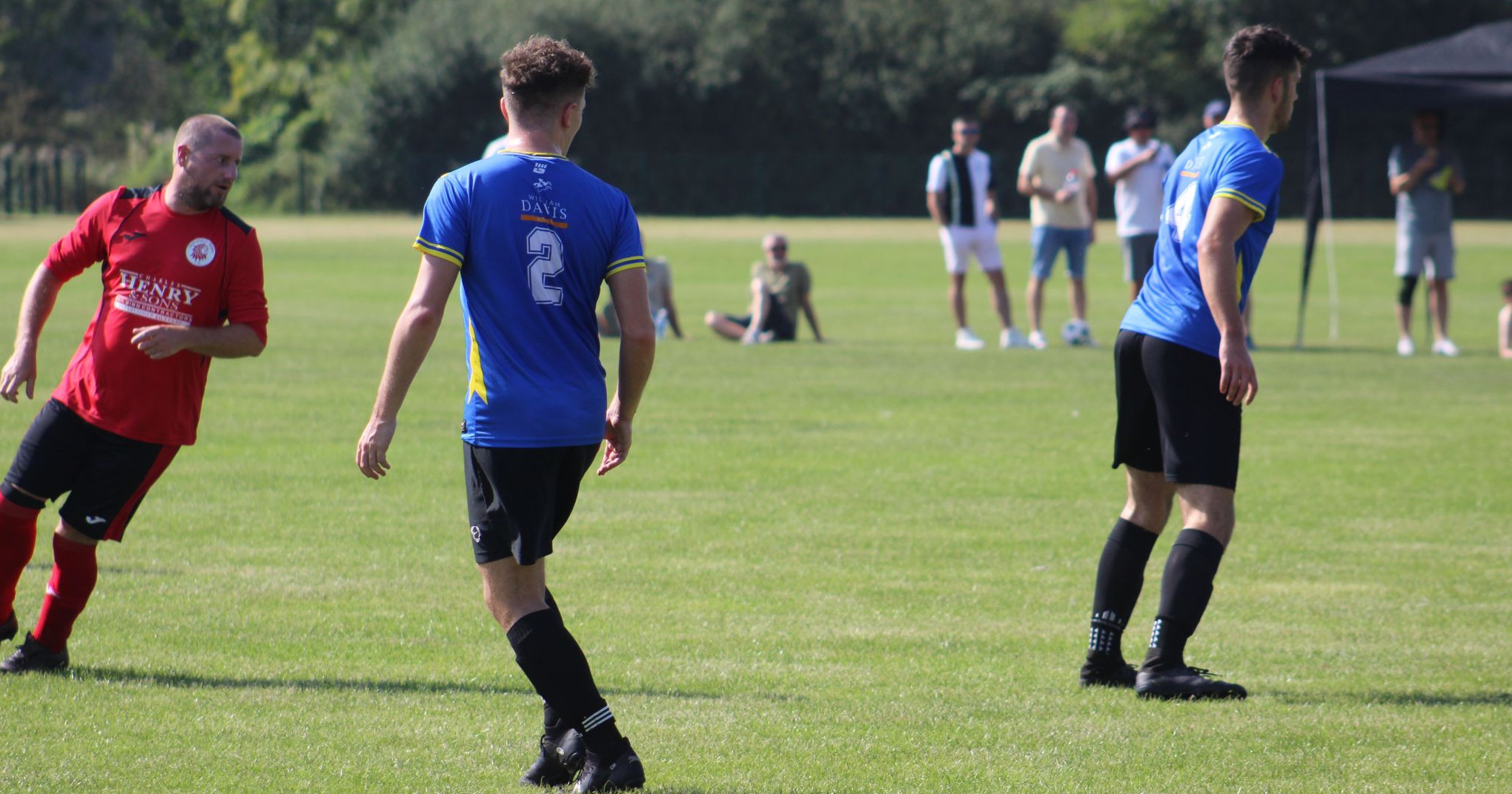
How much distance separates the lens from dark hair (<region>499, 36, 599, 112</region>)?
4141 mm

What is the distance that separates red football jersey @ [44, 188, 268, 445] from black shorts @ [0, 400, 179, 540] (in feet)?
0.18

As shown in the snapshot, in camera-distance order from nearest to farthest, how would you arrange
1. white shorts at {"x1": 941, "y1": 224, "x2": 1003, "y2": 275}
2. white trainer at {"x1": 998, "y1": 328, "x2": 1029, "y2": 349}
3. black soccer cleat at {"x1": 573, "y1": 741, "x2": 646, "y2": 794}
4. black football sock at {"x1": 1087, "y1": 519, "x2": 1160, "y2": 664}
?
1. black soccer cleat at {"x1": 573, "y1": 741, "x2": 646, "y2": 794}
2. black football sock at {"x1": 1087, "y1": 519, "x2": 1160, "y2": 664}
3. white shorts at {"x1": 941, "y1": 224, "x2": 1003, "y2": 275}
4. white trainer at {"x1": 998, "y1": 328, "x2": 1029, "y2": 349}

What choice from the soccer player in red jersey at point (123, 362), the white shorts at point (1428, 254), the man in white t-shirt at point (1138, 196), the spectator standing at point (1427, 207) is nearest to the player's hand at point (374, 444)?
the soccer player in red jersey at point (123, 362)

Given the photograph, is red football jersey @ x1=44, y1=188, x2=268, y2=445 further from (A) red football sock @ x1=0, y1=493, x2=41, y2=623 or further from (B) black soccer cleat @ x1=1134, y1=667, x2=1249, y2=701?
(B) black soccer cleat @ x1=1134, y1=667, x2=1249, y2=701

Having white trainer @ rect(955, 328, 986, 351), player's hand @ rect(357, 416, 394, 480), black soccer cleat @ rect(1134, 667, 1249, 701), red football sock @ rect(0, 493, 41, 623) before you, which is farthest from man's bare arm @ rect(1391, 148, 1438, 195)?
player's hand @ rect(357, 416, 394, 480)

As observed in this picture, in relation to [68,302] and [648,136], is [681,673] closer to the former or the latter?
[68,302]

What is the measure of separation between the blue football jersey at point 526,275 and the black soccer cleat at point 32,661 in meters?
2.11

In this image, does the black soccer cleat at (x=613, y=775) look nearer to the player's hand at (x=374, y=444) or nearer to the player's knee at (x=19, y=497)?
the player's hand at (x=374, y=444)

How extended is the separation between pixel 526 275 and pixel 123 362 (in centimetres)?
192

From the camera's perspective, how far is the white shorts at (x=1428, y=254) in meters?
16.2

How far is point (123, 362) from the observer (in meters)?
5.35

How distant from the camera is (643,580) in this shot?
695cm

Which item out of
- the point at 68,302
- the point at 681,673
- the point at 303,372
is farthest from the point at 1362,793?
the point at 68,302

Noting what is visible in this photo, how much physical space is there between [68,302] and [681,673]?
17571mm
